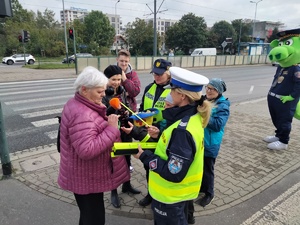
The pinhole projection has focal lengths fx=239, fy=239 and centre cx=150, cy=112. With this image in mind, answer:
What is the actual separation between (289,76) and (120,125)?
3.84m

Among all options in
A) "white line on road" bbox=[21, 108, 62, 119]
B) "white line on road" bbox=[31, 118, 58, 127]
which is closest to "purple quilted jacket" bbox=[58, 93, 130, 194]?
"white line on road" bbox=[31, 118, 58, 127]

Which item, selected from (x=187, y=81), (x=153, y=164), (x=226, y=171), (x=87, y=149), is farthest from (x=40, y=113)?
(x=187, y=81)

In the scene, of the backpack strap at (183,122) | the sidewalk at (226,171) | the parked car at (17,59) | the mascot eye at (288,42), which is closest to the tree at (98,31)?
the parked car at (17,59)

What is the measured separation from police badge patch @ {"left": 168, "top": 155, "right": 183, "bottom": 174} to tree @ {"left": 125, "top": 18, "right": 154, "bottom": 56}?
171 feet

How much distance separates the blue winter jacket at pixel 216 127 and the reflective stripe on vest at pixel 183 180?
1092 mm

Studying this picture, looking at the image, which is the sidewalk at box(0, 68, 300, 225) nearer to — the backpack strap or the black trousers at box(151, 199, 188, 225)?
the black trousers at box(151, 199, 188, 225)

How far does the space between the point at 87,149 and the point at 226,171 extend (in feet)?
9.61

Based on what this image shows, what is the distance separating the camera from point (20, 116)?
7.16 m

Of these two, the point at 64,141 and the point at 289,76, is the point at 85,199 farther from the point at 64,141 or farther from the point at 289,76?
the point at 289,76

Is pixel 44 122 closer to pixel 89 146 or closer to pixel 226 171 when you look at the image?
pixel 226 171

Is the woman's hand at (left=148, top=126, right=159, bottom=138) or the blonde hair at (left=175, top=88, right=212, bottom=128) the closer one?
the blonde hair at (left=175, top=88, right=212, bottom=128)

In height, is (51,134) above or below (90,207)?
below

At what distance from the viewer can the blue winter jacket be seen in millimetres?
2918

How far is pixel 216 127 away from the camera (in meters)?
2.90
